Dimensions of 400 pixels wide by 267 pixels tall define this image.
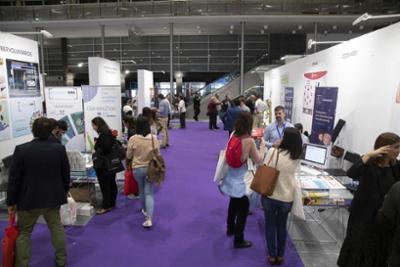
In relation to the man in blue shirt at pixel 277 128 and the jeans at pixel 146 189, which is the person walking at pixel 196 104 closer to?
the man in blue shirt at pixel 277 128

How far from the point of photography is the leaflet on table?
3318 millimetres

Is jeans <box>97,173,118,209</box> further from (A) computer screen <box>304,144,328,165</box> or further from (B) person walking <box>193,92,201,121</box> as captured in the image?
(B) person walking <box>193,92,201,121</box>

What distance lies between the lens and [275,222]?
2.93 m

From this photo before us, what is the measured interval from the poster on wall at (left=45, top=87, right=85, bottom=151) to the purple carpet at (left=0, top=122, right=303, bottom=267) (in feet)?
4.74

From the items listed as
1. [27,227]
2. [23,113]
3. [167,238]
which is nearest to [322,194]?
[167,238]

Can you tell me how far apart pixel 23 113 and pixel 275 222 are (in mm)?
4227

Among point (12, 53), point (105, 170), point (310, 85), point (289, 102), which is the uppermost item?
point (12, 53)

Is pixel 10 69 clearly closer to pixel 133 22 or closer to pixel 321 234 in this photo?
pixel 321 234

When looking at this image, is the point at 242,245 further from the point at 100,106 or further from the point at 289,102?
the point at 289,102

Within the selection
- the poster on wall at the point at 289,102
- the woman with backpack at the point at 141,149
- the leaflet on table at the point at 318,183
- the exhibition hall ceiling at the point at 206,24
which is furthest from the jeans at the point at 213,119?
the leaflet on table at the point at 318,183

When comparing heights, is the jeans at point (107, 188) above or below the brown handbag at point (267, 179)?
below

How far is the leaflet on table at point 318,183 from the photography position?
10.9ft

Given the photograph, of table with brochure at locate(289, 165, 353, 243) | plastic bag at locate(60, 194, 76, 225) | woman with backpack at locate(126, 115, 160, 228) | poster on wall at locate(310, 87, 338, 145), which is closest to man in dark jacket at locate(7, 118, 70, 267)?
plastic bag at locate(60, 194, 76, 225)

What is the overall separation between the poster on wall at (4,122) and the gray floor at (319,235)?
4258 millimetres
